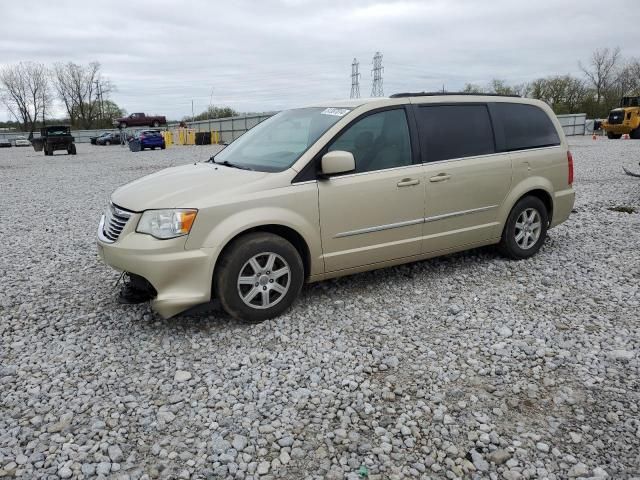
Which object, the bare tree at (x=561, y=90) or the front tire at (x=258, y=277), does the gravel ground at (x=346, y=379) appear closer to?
the front tire at (x=258, y=277)

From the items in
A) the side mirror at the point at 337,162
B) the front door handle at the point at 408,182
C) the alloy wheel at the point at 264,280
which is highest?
the side mirror at the point at 337,162

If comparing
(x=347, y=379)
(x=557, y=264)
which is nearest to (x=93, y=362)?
(x=347, y=379)

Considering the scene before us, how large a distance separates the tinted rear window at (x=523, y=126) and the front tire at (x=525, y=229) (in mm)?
630

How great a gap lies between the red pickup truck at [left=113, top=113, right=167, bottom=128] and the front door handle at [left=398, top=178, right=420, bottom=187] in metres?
58.9

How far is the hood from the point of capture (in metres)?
4.08

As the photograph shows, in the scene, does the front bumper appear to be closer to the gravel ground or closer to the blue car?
the gravel ground

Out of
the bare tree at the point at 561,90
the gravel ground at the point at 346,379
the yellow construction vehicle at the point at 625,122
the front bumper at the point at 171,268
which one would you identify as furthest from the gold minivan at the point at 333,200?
the bare tree at the point at 561,90

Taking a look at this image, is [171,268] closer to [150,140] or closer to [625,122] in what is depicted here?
[625,122]

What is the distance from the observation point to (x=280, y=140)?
16.3 feet

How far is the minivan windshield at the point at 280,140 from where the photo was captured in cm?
461

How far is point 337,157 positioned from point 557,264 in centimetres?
305

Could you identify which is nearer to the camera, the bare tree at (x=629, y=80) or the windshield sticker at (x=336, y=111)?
the windshield sticker at (x=336, y=111)

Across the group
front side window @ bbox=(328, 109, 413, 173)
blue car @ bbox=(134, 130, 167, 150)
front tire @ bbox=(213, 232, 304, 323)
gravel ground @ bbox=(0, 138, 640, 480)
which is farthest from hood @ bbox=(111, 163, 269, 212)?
blue car @ bbox=(134, 130, 167, 150)

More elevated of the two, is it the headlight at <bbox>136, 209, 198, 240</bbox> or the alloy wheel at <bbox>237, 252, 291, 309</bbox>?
the headlight at <bbox>136, 209, 198, 240</bbox>
